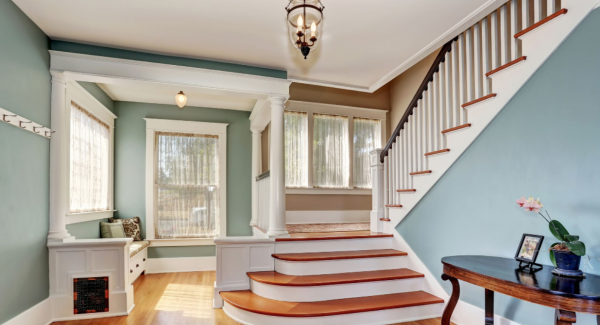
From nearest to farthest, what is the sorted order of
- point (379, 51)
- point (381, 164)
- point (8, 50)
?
point (8, 50) < point (379, 51) < point (381, 164)

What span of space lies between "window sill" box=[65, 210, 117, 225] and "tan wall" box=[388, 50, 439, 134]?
5102 mm

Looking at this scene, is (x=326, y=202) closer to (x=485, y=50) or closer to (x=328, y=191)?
(x=328, y=191)

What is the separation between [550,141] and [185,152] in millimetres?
5146

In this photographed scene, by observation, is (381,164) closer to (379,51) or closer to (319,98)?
(379,51)

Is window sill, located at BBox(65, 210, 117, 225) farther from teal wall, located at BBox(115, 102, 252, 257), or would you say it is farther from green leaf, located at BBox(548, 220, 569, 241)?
green leaf, located at BBox(548, 220, 569, 241)

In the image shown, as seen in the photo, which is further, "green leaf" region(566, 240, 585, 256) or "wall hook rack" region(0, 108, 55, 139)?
"wall hook rack" region(0, 108, 55, 139)

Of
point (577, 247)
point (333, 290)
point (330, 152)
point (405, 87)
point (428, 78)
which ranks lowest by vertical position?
point (333, 290)

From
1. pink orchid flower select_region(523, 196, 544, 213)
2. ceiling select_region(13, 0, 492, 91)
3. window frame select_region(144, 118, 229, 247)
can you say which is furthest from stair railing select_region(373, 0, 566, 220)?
window frame select_region(144, 118, 229, 247)

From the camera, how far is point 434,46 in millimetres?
3719

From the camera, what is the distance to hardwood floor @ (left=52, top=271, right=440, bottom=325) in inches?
136

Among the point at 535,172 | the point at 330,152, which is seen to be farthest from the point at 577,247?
the point at 330,152

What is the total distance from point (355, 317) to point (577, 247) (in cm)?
192

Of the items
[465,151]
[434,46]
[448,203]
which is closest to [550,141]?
[465,151]

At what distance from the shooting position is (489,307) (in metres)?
2.84
